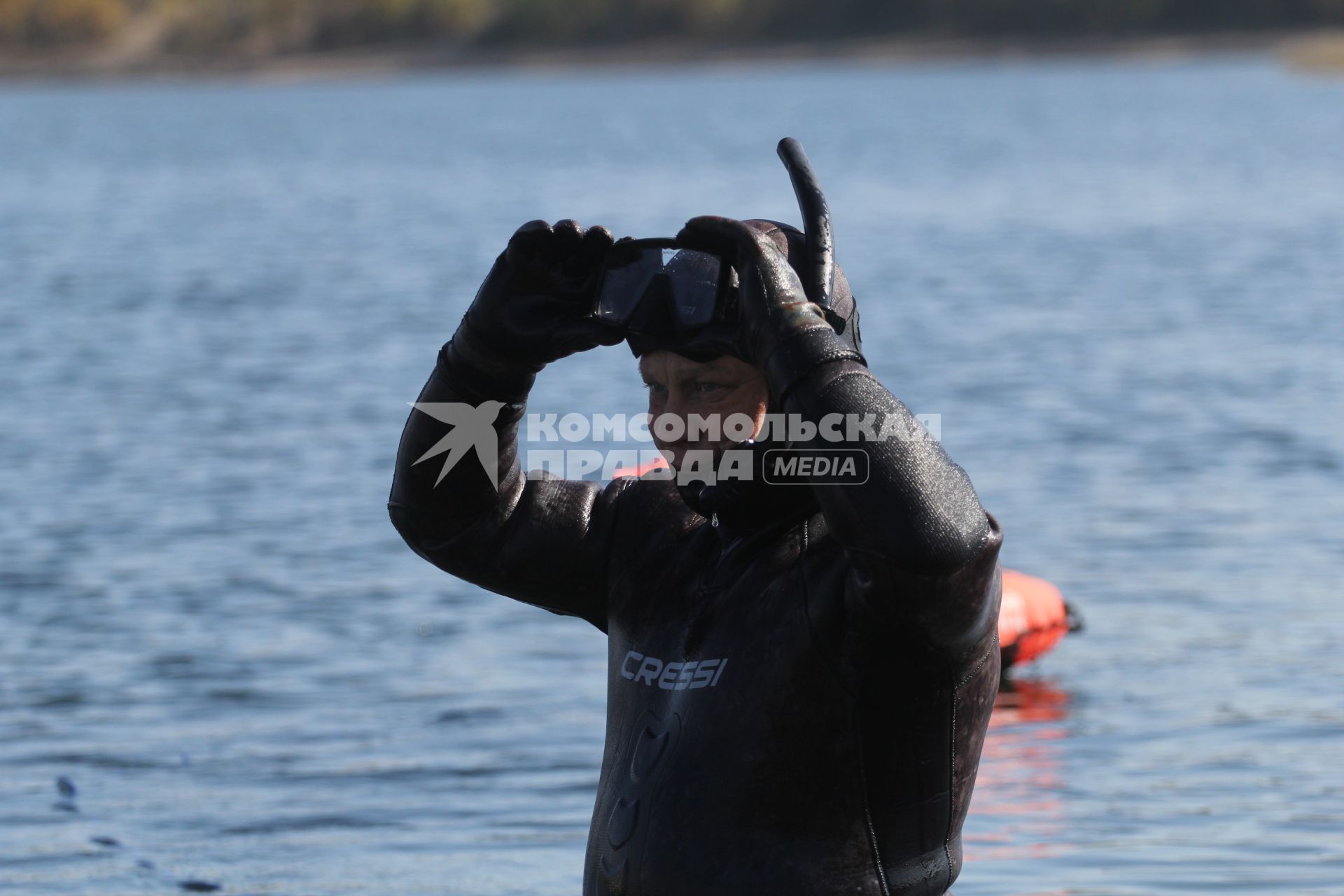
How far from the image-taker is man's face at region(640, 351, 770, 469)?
9.93 feet

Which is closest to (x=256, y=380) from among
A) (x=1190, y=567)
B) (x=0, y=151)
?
(x=1190, y=567)

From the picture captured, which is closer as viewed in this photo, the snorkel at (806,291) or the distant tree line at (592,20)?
the snorkel at (806,291)

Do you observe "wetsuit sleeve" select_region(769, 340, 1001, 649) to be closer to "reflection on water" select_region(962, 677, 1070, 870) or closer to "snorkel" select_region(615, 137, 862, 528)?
"snorkel" select_region(615, 137, 862, 528)

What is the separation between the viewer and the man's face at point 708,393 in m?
3.03

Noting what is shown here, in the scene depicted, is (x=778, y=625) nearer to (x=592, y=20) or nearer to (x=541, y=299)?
(x=541, y=299)

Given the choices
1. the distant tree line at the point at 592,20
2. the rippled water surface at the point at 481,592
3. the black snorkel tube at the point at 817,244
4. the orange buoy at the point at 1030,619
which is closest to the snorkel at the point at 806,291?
the black snorkel tube at the point at 817,244

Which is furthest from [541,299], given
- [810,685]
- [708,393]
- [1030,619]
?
[1030,619]

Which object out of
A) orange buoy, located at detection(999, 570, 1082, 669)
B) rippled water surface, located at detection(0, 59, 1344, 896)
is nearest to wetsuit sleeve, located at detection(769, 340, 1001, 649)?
rippled water surface, located at detection(0, 59, 1344, 896)

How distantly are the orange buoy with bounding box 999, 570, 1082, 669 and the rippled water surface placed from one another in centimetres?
15

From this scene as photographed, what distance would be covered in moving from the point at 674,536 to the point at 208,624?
6.74 meters

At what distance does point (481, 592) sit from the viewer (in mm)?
9953

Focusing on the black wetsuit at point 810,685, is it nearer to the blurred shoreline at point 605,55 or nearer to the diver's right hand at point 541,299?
the diver's right hand at point 541,299

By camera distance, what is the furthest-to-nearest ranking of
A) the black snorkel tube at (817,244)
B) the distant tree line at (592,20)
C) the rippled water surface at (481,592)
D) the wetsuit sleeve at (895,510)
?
1. the distant tree line at (592,20)
2. the rippled water surface at (481,592)
3. the black snorkel tube at (817,244)
4. the wetsuit sleeve at (895,510)

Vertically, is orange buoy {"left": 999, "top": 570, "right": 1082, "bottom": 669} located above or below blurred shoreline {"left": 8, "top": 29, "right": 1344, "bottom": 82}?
below
